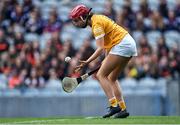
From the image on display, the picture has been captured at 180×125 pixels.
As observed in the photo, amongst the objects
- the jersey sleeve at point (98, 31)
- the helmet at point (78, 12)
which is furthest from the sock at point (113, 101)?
the helmet at point (78, 12)

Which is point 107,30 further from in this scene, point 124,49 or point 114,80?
point 114,80

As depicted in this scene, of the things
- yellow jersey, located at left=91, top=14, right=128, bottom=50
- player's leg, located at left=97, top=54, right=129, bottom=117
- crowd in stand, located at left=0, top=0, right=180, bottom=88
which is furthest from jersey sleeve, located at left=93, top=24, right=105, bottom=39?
crowd in stand, located at left=0, top=0, right=180, bottom=88

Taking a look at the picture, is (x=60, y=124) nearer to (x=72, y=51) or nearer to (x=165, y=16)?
(x=72, y=51)

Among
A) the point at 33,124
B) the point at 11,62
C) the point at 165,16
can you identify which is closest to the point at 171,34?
the point at 165,16

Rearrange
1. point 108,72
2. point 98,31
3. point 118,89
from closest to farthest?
point 98,31 < point 108,72 < point 118,89

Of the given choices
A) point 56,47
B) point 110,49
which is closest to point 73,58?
point 56,47

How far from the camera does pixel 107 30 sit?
15.3 meters

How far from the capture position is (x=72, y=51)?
23531mm

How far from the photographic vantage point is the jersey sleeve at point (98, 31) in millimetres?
14969

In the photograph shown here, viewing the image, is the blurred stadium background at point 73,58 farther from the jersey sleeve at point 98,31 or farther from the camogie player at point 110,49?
the jersey sleeve at point 98,31

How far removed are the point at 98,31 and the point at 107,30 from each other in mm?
389

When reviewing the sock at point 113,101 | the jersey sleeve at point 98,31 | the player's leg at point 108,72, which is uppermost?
the jersey sleeve at point 98,31

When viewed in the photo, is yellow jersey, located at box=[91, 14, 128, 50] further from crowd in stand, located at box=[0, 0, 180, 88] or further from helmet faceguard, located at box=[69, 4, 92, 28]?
crowd in stand, located at box=[0, 0, 180, 88]

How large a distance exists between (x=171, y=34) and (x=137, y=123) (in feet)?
40.1
